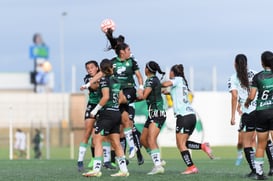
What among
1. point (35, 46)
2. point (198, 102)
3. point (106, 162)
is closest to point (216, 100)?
point (198, 102)

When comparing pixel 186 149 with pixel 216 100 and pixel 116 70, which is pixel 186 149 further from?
pixel 216 100

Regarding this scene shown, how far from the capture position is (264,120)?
1569 cm

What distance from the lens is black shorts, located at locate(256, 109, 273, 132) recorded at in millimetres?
15625

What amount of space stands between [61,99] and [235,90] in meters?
49.5

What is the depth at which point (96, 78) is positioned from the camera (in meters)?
16.4

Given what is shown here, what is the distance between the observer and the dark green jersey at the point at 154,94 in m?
17.5

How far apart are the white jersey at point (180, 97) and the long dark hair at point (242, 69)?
1250mm

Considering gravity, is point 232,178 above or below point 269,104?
below

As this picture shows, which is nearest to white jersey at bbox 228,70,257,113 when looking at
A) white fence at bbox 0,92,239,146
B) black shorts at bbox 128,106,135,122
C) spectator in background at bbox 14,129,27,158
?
black shorts at bbox 128,106,135,122

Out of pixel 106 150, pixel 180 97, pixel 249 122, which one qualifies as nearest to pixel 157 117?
pixel 180 97

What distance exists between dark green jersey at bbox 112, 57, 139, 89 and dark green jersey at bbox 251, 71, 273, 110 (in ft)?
11.5

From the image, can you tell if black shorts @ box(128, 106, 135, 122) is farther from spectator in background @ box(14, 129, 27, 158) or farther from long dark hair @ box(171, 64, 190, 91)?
spectator in background @ box(14, 129, 27, 158)

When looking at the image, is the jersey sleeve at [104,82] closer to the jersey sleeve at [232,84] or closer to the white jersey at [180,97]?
the white jersey at [180,97]

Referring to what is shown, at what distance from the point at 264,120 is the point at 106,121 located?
301 centimetres
